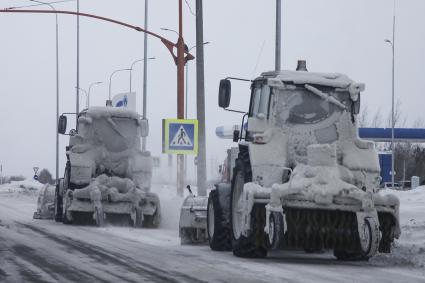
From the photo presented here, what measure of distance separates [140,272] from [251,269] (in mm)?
1712

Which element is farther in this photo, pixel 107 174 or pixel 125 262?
pixel 107 174

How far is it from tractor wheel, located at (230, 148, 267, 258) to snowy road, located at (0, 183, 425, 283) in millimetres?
246

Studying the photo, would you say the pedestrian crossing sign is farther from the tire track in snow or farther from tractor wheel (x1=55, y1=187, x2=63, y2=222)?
the tire track in snow

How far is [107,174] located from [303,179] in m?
13.2

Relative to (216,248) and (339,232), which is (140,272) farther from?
(216,248)

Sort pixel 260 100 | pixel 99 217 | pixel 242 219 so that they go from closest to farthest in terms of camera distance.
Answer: pixel 242 219 < pixel 260 100 < pixel 99 217

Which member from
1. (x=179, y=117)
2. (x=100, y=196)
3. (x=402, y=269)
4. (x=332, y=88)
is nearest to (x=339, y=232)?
(x=402, y=269)

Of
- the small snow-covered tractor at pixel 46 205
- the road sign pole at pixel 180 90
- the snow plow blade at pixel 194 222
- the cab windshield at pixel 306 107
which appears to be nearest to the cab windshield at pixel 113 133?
the road sign pole at pixel 180 90

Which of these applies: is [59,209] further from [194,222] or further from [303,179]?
[303,179]

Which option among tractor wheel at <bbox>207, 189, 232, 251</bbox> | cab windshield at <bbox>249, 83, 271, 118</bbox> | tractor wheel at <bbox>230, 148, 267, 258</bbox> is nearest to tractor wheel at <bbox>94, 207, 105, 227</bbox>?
tractor wheel at <bbox>207, 189, 232, 251</bbox>

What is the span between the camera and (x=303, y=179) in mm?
14750

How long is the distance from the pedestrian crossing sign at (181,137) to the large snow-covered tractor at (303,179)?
28.0 feet

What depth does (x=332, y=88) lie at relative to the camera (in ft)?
53.7

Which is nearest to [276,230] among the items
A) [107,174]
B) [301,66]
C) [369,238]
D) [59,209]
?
[369,238]
